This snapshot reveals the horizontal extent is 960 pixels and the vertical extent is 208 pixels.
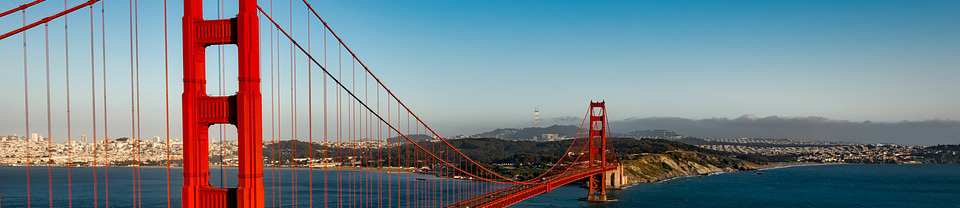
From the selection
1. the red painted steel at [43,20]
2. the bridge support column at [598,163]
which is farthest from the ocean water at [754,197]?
the red painted steel at [43,20]

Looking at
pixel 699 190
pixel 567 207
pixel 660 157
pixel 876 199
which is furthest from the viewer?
pixel 660 157

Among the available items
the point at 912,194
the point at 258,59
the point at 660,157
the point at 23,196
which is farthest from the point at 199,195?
the point at 660,157

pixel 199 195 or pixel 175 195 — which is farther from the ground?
pixel 199 195

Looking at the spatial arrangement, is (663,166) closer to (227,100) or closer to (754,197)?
(754,197)

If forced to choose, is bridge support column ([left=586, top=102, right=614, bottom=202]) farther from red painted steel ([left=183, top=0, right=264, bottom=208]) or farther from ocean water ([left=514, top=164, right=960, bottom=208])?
red painted steel ([left=183, top=0, right=264, bottom=208])

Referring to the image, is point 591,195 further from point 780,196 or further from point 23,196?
point 23,196

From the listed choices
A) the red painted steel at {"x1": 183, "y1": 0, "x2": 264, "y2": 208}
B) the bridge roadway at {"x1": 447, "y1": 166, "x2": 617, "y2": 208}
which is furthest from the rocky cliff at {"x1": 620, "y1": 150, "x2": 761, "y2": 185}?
the red painted steel at {"x1": 183, "y1": 0, "x2": 264, "y2": 208}
